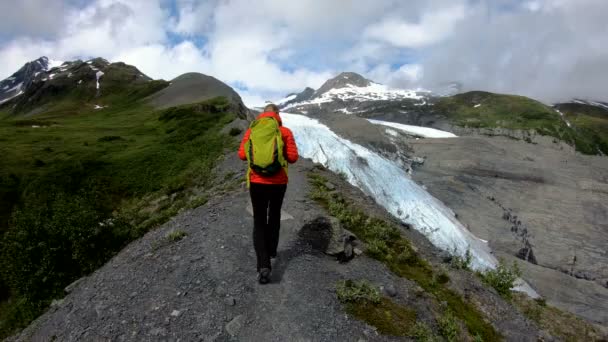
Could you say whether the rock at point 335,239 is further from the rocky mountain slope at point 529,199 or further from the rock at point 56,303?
the rocky mountain slope at point 529,199

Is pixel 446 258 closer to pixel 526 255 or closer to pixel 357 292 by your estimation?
pixel 357 292

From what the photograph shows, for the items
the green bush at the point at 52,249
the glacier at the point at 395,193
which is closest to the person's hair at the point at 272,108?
the green bush at the point at 52,249

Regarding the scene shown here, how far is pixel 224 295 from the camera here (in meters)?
8.54

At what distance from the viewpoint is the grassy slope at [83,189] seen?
12.1 m

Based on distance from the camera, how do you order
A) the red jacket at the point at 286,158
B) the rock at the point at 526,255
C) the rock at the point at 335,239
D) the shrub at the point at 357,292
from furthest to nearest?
the rock at the point at 526,255 < the rock at the point at 335,239 < the shrub at the point at 357,292 < the red jacket at the point at 286,158

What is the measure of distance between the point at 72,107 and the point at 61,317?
110323mm

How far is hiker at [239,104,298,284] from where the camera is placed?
27.2 feet

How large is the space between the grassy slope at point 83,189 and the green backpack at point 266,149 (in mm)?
7959

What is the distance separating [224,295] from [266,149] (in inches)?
136

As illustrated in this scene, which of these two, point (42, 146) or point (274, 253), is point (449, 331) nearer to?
point (274, 253)

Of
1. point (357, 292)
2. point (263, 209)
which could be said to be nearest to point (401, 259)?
point (357, 292)

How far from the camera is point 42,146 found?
38.5m

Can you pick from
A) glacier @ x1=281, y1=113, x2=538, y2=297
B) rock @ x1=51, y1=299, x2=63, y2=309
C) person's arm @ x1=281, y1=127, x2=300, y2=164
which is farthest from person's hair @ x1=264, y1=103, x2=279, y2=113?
glacier @ x1=281, y1=113, x2=538, y2=297

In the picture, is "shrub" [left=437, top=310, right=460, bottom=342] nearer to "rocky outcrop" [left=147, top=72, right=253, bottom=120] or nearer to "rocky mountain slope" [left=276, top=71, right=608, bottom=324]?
"rocky mountain slope" [left=276, top=71, right=608, bottom=324]
